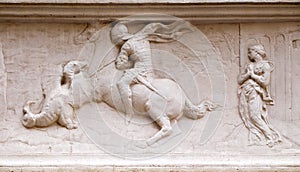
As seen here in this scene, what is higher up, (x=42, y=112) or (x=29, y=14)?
(x=29, y=14)

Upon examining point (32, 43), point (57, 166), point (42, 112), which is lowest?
point (57, 166)

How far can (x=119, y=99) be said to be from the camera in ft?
17.1

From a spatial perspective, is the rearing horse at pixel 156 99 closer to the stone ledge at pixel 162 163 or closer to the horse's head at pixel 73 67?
the horse's head at pixel 73 67

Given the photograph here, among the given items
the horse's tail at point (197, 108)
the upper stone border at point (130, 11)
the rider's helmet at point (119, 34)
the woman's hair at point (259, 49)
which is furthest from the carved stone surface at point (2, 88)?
the woman's hair at point (259, 49)

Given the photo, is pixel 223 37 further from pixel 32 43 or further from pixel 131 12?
pixel 32 43

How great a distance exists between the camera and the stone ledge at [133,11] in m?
5.21

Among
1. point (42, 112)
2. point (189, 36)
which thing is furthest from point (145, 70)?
point (42, 112)

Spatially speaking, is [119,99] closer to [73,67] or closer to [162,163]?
[73,67]

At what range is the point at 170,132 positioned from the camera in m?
5.20

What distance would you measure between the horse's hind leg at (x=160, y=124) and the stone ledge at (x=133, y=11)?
59cm

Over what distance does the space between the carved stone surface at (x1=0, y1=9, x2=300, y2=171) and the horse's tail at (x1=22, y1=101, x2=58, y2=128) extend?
33 mm

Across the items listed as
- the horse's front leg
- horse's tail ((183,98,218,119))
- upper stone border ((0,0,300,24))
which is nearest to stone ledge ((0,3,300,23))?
upper stone border ((0,0,300,24))

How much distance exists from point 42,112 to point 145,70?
669 mm

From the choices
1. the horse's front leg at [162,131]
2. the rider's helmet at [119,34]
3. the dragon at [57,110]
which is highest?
the rider's helmet at [119,34]
